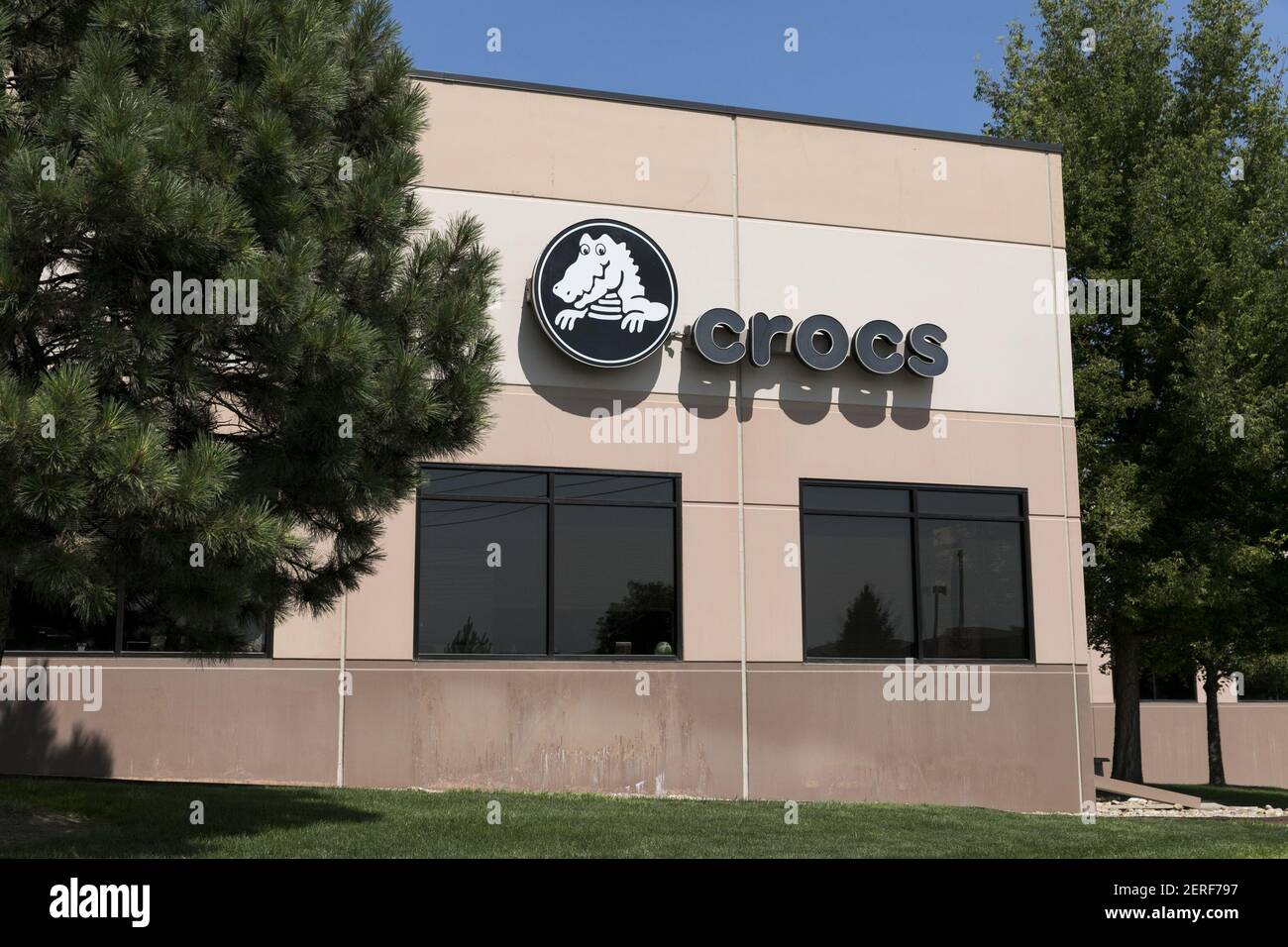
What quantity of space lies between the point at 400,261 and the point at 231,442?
66.8 inches

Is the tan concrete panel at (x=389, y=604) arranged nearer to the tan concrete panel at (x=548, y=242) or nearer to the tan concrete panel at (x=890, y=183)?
the tan concrete panel at (x=548, y=242)

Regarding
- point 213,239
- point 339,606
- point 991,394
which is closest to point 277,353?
Answer: point 213,239

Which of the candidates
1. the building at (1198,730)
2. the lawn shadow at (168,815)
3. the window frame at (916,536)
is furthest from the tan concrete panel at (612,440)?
the building at (1198,730)

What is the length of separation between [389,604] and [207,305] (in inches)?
262

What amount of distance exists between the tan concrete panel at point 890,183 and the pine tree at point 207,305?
741 cm

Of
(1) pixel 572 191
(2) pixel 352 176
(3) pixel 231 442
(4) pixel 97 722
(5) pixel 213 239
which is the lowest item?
(4) pixel 97 722

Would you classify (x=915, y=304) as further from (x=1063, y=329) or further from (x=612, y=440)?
(x=612, y=440)

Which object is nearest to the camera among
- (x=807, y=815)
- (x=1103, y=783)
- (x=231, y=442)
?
(x=231, y=442)

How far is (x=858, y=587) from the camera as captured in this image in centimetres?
1563

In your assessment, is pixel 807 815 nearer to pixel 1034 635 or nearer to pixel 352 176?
pixel 1034 635

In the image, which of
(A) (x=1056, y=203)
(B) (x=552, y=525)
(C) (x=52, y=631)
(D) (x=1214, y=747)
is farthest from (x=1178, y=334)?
(C) (x=52, y=631)

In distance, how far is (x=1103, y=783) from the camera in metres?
19.9

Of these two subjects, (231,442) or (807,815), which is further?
(807,815)
